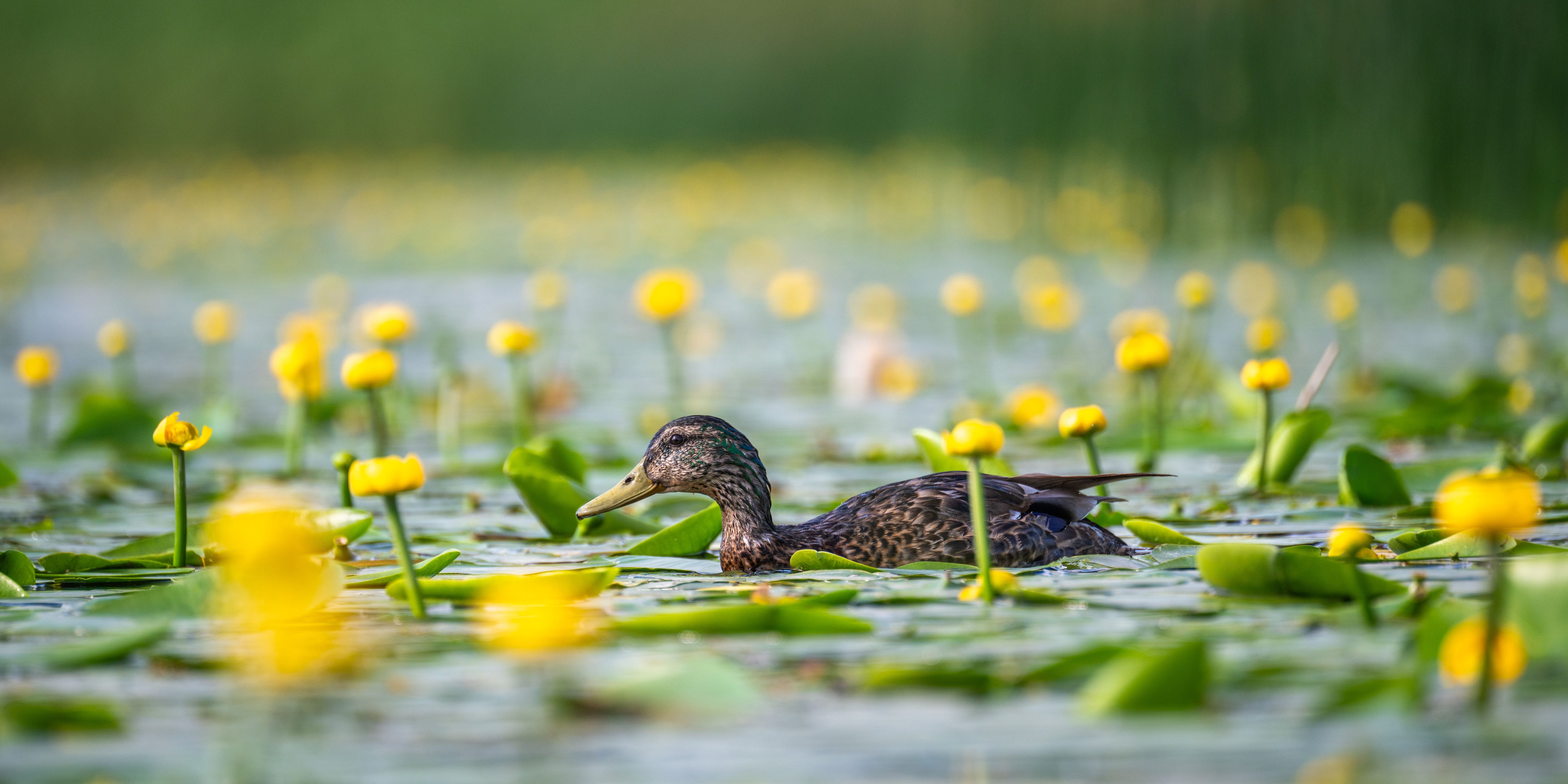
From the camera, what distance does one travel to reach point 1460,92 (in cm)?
1291

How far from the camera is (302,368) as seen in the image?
6.02 meters

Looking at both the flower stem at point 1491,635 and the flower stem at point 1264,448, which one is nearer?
the flower stem at point 1491,635

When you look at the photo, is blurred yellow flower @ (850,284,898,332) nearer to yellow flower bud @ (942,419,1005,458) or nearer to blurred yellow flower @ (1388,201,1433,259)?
blurred yellow flower @ (1388,201,1433,259)

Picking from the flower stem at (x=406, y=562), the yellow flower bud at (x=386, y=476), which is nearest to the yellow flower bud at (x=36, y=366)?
the flower stem at (x=406, y=562)

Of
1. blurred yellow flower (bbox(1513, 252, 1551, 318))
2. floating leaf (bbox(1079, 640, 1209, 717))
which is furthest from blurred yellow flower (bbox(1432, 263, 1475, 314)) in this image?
floating leaf (bbox(1079, 640, 1209, 717))

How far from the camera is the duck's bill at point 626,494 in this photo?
16.9ft

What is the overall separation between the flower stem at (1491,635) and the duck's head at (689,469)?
2558 mm

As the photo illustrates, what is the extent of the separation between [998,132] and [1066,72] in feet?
3.85

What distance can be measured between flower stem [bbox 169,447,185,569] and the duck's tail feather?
87.2 inches

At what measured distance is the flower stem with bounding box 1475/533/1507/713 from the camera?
2.79m

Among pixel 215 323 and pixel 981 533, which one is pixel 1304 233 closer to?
pixel 215 323

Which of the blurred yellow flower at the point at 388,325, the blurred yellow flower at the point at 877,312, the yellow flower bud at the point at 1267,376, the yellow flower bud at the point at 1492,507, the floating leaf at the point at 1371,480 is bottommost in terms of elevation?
the floating leaf at the point at 1371,480

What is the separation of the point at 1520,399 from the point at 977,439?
17.2 ft

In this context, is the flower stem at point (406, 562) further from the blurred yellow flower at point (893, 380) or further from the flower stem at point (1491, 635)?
the blurred yellow flower at point (893, 380)
